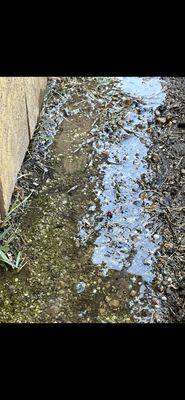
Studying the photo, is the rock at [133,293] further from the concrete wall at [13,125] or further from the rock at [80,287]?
the concrete wall at [13,125]

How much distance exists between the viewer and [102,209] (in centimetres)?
261

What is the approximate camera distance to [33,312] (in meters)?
2.14

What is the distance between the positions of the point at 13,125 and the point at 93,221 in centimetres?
61

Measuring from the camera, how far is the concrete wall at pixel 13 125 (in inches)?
92.9

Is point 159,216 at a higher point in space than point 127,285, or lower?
higher

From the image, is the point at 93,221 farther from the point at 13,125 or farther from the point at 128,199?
the point at 13,125

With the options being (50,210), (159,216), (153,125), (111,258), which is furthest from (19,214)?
(153,125)

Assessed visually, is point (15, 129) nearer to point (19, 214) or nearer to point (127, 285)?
point (19, 214)

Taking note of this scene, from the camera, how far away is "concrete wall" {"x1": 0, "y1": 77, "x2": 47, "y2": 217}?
2.36m

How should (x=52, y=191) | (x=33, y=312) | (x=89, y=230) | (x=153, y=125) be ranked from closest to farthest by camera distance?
(x=33, y=312) < (x=89, y=230) < (x=52, y=191) < (x=153, y=125)

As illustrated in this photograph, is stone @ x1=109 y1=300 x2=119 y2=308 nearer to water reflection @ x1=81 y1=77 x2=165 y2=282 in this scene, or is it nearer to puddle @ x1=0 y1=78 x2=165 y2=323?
puddle @ x1=0 y1=78 x2=165 y2=323

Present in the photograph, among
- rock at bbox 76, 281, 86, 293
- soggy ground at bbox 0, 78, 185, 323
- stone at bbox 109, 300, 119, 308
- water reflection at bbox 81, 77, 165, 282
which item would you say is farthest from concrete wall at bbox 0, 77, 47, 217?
stone at bbox 109, 300, 119, 308

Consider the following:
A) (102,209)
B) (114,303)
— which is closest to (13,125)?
(102,209)

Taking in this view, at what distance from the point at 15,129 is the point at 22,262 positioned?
2.26ft
